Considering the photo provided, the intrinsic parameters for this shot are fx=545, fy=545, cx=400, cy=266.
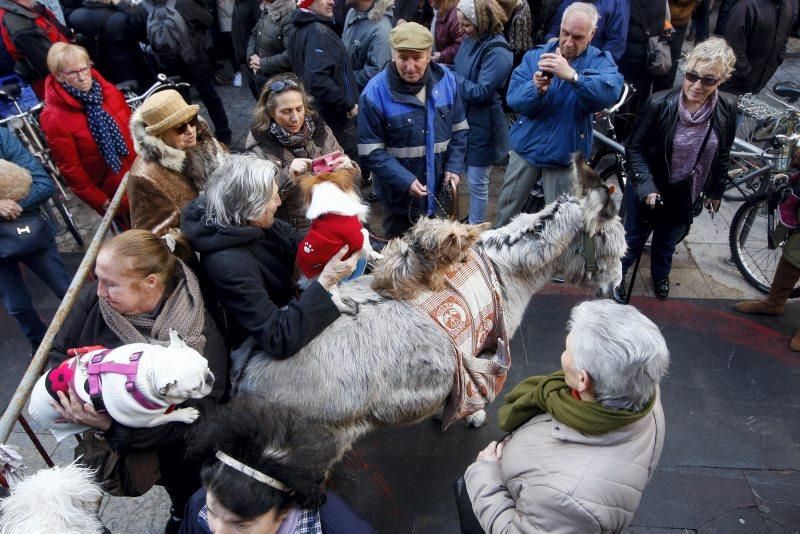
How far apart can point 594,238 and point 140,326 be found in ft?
7.65

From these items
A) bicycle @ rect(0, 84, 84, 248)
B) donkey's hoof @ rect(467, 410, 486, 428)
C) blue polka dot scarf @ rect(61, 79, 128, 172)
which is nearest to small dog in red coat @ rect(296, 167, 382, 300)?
donkey's hoof @ rect(467, 410, 486, 428)

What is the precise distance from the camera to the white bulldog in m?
2.04

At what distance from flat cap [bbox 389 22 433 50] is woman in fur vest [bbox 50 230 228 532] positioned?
Answer: 226cm

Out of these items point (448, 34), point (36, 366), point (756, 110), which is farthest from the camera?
point (448, 34)

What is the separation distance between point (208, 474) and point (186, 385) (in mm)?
397

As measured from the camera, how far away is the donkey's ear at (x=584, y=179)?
9.78ft

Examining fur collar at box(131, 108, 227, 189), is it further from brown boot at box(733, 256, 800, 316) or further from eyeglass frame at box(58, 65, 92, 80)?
brown boot at box(733, 256, 800, 316)

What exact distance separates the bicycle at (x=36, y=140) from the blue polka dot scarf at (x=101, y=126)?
1.25 m

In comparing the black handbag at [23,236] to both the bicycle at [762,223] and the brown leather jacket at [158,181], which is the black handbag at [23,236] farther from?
the bicycle at [762,223]

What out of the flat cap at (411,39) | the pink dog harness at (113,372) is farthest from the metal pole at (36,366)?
the flat cap at (411,39)

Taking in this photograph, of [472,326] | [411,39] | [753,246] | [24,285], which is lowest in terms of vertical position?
[753,246]

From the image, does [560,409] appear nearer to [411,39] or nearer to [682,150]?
[411,39]

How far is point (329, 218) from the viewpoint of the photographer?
9.05ft

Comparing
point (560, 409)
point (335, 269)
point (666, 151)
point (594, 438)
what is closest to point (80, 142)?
point (335, 269)
